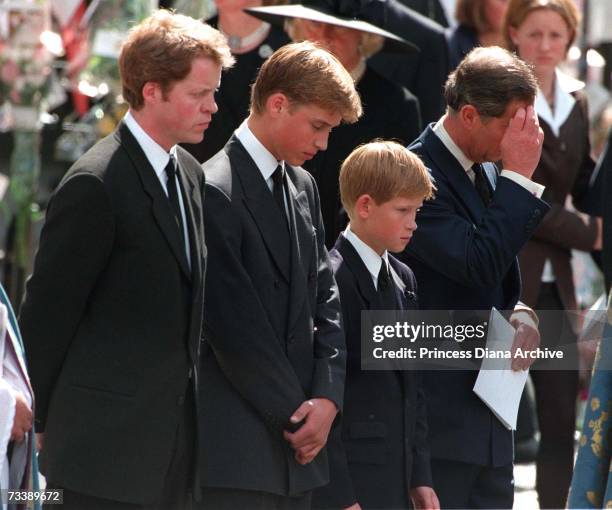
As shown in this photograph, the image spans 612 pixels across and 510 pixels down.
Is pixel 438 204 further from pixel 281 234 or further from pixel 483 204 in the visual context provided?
pixel 281 234

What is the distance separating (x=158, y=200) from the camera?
3787 millimetres

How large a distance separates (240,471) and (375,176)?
39.9 inches

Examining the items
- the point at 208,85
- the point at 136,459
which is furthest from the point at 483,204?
the point at 136,459

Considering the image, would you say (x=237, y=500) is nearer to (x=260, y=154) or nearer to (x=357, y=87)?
(x=260, y=154)

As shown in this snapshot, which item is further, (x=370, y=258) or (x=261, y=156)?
(x=370, y=258)

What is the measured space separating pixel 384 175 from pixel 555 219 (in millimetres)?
1767

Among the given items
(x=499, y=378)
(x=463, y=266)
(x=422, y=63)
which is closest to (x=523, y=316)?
(x=499, y=378)

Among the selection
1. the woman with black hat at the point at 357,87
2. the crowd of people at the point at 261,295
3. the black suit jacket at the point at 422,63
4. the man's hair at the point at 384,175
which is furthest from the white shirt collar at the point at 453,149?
the black suit jacket at the point at 422,63

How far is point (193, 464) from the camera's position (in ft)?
12.7

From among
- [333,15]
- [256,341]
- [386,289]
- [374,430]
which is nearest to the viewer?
[256,341]

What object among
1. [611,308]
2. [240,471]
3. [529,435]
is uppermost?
[611,308]

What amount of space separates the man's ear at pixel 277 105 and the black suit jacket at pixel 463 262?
600 mm

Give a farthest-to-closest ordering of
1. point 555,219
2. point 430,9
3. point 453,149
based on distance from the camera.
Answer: point 430,9
point 555,219
point 453,149

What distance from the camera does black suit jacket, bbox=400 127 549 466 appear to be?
4293mm
